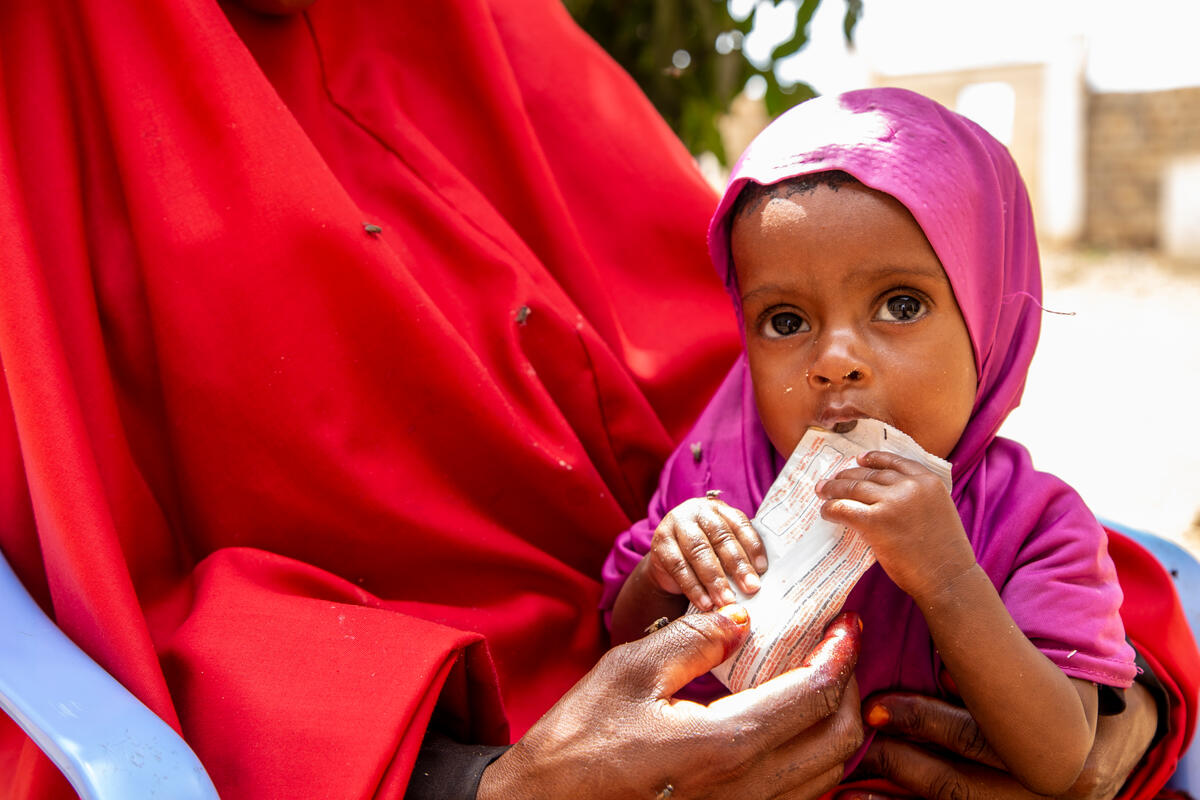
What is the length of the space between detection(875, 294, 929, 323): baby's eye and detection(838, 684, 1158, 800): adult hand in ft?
1.72

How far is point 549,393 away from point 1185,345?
8.37 metres

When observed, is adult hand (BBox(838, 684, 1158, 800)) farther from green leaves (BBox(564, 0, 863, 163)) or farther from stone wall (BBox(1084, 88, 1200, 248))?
stone wall (BBox(1084, 88, 1200, 248))

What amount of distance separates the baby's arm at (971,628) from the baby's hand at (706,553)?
146mm

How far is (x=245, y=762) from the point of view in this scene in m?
1.25

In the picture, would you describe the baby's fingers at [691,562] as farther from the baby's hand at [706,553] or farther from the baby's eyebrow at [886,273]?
the baby's eyebrow at [886,273]

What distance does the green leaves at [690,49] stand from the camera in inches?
121

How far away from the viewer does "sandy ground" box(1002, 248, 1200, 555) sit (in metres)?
5.09

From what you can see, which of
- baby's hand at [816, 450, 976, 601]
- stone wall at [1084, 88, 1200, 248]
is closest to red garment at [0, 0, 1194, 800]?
baby's hand at [816, 450, 976, 601]

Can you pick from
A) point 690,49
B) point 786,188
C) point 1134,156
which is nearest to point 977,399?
point 786,188

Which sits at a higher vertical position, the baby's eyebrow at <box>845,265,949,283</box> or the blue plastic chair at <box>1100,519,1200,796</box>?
the baby's eyebrow at <box>845,265,949,283</box>

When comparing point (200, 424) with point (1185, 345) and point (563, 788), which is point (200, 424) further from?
point (1185, 345)

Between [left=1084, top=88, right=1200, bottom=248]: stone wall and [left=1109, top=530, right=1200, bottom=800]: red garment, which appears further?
[left=1084, top=88, right=1200, bottom=248]: stone wall

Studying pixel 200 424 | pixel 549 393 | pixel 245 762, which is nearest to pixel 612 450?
pixel 549 393

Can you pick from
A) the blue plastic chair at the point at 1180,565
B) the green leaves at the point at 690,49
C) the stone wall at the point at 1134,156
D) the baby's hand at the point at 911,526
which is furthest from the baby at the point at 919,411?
the stone wall at the point at 1134,156
